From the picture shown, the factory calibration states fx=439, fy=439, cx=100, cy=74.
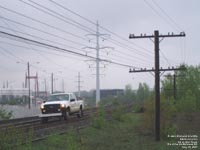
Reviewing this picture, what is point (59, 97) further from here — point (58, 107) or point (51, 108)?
point (58, 107)

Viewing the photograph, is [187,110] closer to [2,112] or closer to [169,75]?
[169,75]

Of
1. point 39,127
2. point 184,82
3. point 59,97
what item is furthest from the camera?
point 184,82

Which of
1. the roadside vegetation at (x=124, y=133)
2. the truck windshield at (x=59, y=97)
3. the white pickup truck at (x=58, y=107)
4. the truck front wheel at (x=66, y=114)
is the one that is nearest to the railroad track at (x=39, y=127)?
the roadside vegetation at (x=124, y=133)

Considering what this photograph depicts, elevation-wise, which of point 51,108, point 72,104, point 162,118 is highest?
point 72,104

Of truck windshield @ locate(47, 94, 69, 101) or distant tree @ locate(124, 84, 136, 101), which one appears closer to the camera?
truck windshield @ locate(47, 94, 69, 101)

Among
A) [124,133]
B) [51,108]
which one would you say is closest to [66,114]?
[51,108]

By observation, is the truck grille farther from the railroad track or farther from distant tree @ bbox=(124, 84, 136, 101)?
distant tree @ bbox=(124, 84, 136, 101)

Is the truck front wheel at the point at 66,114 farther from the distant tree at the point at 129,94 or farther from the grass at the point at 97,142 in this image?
the distant tree at the point at 129,94

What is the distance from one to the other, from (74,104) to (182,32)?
13.0 metres

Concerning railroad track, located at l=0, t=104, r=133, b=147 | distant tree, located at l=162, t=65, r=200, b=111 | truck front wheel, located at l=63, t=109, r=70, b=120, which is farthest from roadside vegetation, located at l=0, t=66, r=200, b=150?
distant tree, located at l=162, t=65, r=200, b=111

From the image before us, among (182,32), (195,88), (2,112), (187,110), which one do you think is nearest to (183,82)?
(195,88)

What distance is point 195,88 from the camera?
68625 millimetres

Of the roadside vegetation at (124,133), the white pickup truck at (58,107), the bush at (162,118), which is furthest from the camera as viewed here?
the white pickup truck at (58,107)

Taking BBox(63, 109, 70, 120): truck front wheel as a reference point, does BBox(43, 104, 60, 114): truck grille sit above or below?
above
